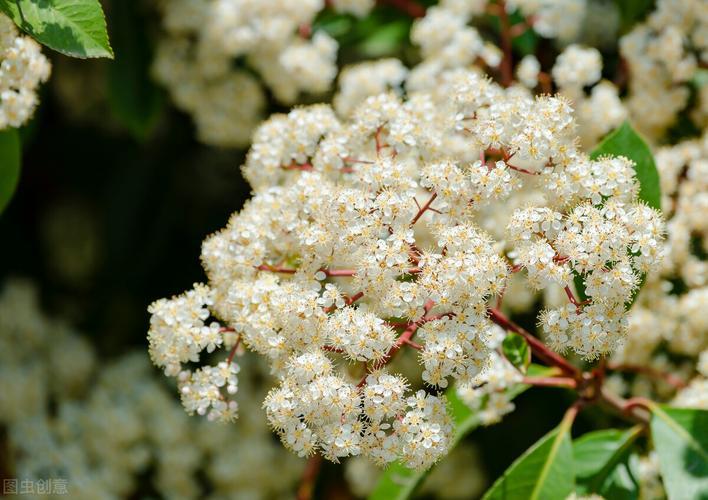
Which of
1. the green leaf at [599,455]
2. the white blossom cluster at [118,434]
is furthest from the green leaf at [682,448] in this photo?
the white blossom cluster at [118,434]

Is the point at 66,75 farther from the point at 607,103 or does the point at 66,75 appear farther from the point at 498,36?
the point at 607,103

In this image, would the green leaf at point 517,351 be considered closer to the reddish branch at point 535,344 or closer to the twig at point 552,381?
the reddish branch at point 535,344

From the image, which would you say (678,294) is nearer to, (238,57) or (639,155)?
(639,155)

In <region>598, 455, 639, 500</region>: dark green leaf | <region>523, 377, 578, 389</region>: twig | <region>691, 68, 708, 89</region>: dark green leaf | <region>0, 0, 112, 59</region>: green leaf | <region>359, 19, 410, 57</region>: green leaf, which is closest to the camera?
<region>0, 0, 112, 59</region>: green leaf

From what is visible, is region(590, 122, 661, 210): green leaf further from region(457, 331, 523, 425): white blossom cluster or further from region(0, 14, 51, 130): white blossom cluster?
region(0, 14, 51, 130): white blossom cluster

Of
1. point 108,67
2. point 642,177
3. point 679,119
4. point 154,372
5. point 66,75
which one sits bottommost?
point 154,372

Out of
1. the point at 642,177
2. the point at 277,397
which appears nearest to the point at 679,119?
the point at 642,177

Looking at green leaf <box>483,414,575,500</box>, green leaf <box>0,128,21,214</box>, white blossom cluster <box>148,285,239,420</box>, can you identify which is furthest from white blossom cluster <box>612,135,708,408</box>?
green leaf <box>0,128,21,214</box>
